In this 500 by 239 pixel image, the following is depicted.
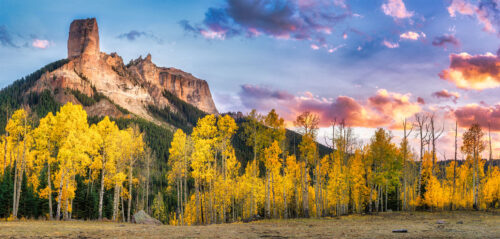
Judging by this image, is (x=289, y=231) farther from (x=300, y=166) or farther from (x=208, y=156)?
(x=300, y=166)

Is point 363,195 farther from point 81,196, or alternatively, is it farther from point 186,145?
point 81,196

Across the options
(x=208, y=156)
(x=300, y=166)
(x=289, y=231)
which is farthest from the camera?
(x=300, y=166)

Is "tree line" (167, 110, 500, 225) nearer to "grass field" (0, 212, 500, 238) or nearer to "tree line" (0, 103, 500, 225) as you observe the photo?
"tree line" (0, 103, 500, 225)

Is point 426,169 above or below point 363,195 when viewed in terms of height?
above

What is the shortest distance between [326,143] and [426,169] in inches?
912

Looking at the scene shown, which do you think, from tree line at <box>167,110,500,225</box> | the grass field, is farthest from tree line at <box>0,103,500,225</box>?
the grass field

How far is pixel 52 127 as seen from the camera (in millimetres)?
32281

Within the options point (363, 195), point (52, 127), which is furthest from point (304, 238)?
point (363, 195)

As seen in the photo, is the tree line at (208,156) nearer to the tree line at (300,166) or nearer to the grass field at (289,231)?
the tree line at (300,166)

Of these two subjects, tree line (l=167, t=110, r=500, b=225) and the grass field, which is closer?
the grass field

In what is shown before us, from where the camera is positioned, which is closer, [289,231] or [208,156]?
[289,231]

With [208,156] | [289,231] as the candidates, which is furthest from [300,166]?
[289,231]

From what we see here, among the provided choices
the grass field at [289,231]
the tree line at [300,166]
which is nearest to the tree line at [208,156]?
the tree line at [300,166]

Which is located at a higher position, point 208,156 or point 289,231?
point 208,156
